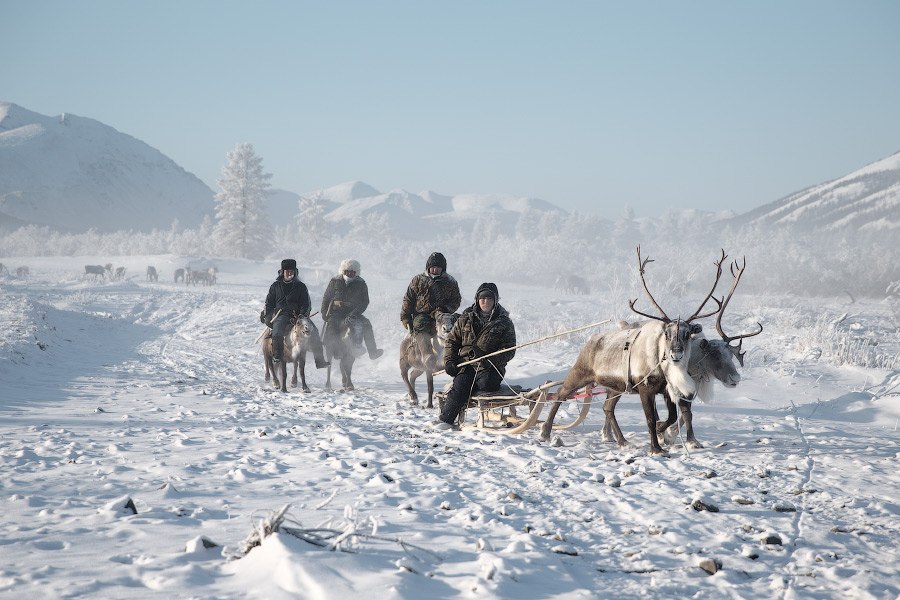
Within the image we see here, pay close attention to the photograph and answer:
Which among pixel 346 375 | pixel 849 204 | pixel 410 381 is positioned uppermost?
pixel 849 204

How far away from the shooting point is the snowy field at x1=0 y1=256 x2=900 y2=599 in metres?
3.13

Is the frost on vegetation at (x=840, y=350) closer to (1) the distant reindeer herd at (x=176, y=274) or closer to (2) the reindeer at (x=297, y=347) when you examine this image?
(2) the reindeer at (x=297, y=347)

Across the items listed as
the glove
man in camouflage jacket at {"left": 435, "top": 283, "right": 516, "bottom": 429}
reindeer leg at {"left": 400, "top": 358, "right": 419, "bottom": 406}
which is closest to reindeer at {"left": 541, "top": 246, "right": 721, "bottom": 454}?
man in camouflage jacket at {"left": 435, "top": 283, "right": 516, "bottom": 429}

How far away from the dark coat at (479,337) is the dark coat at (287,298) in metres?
5.15

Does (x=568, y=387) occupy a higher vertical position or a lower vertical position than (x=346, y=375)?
higher

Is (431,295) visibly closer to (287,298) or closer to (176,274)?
(287,298)

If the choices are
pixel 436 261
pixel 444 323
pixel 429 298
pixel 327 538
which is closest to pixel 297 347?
pixel 429 298

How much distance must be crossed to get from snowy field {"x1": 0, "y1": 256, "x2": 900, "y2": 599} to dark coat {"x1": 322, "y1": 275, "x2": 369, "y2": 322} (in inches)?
89.1

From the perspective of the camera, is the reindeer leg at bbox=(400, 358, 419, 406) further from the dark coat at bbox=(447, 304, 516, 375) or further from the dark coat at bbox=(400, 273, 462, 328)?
the dark coat at bbox=(447, 304, 516, 375)

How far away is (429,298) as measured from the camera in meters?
10.1

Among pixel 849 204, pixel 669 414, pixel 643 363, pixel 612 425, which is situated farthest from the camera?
pixel 849 204

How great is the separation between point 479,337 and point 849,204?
14826 cm

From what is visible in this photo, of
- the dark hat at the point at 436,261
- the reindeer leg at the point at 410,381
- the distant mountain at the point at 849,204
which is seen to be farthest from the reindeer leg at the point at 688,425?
the distant mountain at the point at 849,204

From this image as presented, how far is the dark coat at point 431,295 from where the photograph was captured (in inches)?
397
